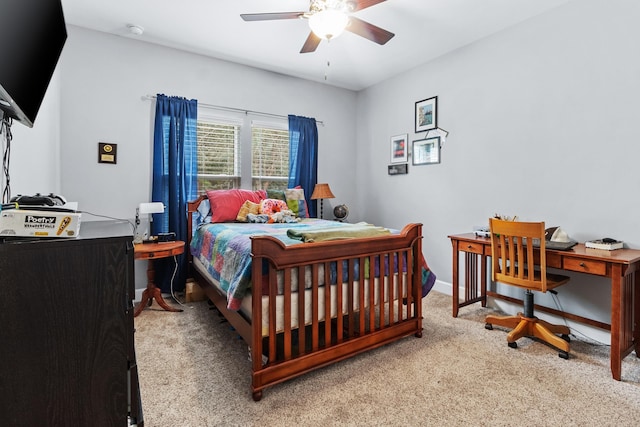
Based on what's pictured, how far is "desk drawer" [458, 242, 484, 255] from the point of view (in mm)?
2658

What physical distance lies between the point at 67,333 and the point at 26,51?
97cm

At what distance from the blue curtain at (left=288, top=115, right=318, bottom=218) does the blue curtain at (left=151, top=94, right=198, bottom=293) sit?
1.24 metres

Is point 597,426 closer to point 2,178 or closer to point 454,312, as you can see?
point 454,312

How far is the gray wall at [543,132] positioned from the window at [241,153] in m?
1.67

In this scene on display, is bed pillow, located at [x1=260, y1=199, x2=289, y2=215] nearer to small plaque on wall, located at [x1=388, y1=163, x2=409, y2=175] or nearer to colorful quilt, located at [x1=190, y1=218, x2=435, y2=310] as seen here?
colorful quilt, located at [x1=190, y1=218, x2=435, y2=310]

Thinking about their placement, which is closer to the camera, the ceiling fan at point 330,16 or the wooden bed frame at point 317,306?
the wooden bed frame at point 317,306

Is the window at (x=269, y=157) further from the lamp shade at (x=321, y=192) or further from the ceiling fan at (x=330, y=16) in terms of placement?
the ceiling fan at (x=330, y=16)

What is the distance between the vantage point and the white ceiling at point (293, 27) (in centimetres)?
262

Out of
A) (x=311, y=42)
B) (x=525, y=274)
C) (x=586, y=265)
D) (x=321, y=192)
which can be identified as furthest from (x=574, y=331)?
(x=311, y=42)

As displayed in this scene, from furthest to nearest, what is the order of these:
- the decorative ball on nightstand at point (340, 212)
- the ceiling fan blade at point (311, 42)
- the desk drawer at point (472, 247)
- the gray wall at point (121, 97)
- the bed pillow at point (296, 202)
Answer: the decorative ball on nightstand at point (340, 212) → the bed pillow at point (296, 202) → the gray wall at point (121, 97) → the desk drawer at point (472, 247) → the ceiling fan blade at point (311, 42)

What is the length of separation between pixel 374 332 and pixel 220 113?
297cm

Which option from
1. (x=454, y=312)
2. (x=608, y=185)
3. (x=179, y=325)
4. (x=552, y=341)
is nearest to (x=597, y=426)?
(x=552, y=341)

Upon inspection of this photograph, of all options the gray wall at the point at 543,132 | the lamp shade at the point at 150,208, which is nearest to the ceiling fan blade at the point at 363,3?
the gray wall at the point at 543,132

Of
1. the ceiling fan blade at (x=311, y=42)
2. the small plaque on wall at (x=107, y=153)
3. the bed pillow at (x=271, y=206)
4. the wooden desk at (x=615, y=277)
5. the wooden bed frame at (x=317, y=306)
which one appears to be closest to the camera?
the wooden bed frame at (x=317, y=306)
